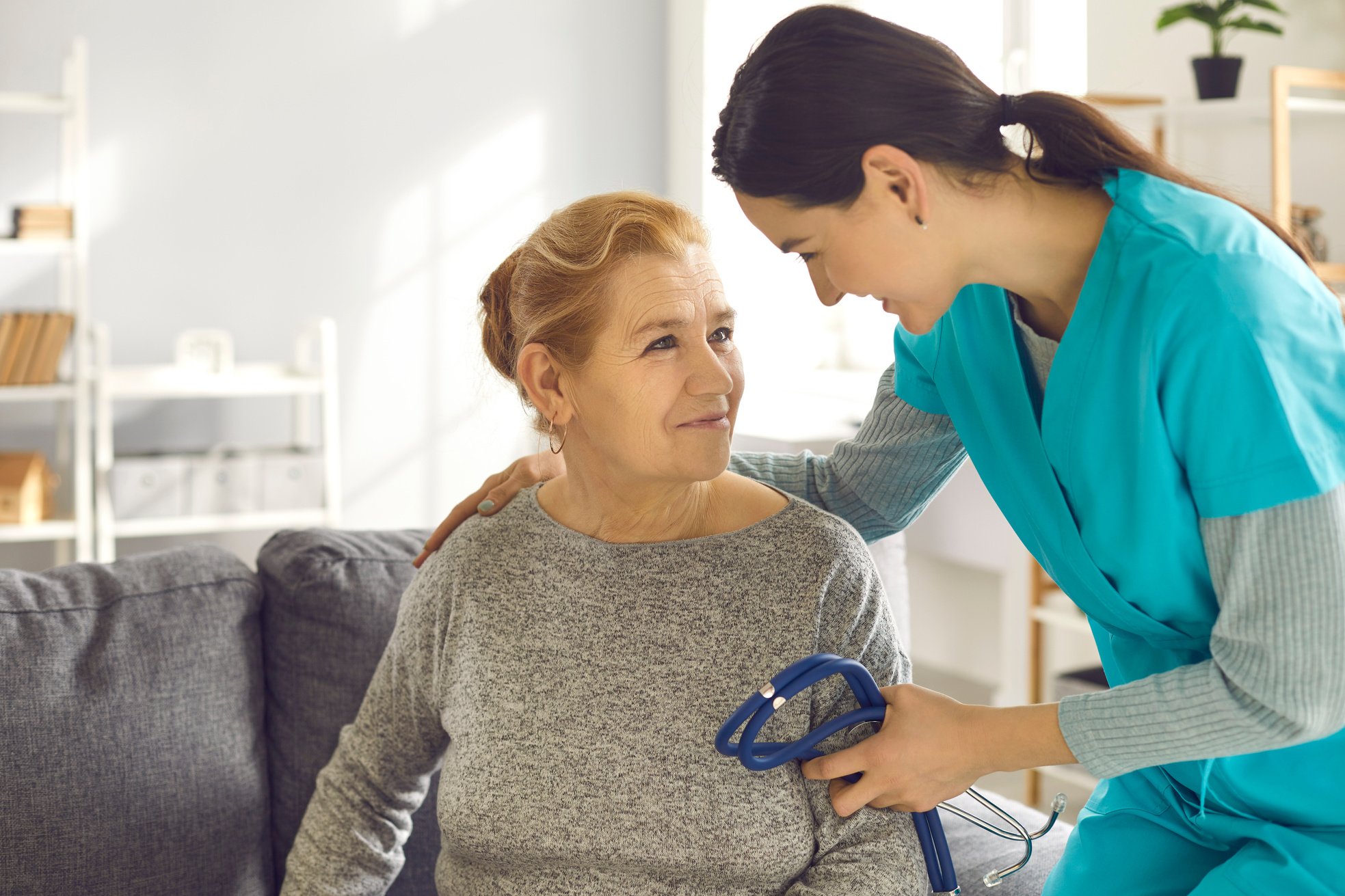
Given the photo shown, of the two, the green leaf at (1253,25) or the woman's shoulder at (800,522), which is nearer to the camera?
the woman's shoulder at (800,522)

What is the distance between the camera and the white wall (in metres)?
3.76

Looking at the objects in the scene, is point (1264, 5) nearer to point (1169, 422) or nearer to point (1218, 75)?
point (1218, 75)

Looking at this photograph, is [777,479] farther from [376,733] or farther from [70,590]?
[70,590]

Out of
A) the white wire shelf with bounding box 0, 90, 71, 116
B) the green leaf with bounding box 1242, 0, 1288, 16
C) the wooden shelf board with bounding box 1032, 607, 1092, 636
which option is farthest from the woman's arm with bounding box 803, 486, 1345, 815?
the white wire shelf with bounding box 0, 90, 71, 116

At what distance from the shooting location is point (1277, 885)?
3.02ft

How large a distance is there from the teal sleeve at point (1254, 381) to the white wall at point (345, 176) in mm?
3398

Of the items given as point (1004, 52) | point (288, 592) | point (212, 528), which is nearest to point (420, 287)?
point (212, 528)

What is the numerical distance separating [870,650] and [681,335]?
0.34m

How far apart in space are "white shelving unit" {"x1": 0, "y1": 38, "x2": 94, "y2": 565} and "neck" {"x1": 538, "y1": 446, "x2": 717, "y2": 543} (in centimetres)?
262

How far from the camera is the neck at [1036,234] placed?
95 cm

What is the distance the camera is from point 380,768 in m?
1.26

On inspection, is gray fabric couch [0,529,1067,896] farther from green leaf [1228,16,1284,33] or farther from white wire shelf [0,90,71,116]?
white wire shelf [0,90,71,116]

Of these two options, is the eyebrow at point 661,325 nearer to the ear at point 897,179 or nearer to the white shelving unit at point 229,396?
the ear at point 897,179

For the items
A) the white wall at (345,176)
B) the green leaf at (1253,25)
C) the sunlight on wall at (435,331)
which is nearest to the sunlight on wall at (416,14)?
the white wall at (345,176)
